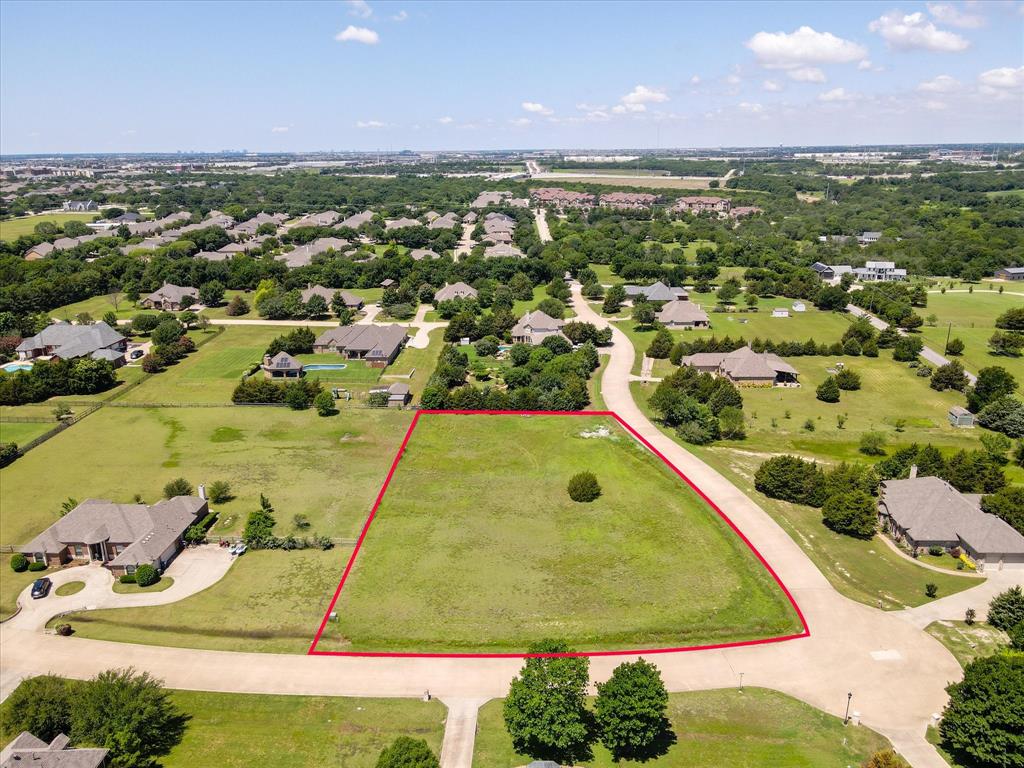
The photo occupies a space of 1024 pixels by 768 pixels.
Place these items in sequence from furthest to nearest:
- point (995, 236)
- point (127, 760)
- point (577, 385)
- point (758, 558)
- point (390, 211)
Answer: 1. point (390, 211)
2. point (995, 236)
3. point (577, 385)
4. point (758, 558)
5. point (127, 760)

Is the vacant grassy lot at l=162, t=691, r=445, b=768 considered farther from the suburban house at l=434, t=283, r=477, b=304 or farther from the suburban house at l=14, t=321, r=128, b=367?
the suburban house at l=434, t=283, r=477, b=304

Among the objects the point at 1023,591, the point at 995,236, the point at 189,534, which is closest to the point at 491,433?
the point at 189,534

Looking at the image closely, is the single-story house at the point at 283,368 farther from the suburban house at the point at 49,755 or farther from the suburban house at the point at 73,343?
the suburban house at the point at 49,755

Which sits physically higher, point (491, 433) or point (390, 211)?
point (390, 211)

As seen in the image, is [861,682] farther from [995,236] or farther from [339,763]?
[995,236]

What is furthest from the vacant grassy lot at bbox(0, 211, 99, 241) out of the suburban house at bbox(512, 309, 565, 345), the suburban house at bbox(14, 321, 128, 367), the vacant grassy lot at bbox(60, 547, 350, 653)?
the vacant grassy lot at bbox(60, 547, 350, 653)

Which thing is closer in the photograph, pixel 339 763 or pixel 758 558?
A: pixel 339 763

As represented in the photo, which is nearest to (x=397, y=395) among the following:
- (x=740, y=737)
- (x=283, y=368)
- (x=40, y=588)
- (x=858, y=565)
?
(x=283, y=368)
